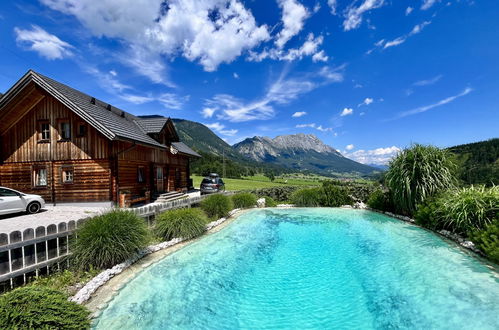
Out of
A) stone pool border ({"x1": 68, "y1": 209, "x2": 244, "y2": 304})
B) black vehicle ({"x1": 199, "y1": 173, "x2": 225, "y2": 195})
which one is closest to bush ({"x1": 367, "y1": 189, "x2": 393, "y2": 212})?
stone pool border ({"x1": 68, "y1": 209, "x2": 244, "y2": 304})

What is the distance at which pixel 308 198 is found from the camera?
17797 mm

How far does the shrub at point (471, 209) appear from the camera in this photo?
26.8ft

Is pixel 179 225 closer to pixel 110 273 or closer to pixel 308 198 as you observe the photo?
pixel 110 273

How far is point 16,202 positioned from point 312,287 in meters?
13.8

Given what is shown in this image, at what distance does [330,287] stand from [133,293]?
4.83m

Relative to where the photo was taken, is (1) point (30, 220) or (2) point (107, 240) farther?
(1) point (30, 220)

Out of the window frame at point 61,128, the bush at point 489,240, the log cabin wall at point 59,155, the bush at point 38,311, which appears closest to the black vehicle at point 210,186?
the log cabin wall at point 59,155

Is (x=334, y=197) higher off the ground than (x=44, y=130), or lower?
lower

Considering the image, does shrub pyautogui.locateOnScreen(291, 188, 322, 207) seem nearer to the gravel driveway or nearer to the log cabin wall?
the gravel driveway

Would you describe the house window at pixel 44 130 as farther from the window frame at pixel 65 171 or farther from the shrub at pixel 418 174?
the shrub at pixel 418 174

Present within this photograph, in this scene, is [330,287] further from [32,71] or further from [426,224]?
[32,71]

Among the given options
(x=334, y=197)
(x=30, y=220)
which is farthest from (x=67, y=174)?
(x=334, y=197)

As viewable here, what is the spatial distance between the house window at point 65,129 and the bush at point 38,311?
14615mm

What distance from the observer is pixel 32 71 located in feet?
44.8
